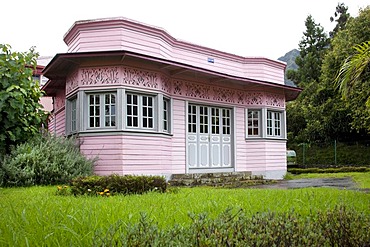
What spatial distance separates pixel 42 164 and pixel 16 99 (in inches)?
77.0

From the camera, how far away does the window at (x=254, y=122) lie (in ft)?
54.3

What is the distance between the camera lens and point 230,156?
51.6 feet

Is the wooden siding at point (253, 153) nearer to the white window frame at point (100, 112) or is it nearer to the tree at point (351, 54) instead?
the white window frame at point (100, 112)

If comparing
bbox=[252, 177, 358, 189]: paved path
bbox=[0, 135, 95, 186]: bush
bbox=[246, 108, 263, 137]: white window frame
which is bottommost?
bbox=[252, 177, 358, 189]: paved path

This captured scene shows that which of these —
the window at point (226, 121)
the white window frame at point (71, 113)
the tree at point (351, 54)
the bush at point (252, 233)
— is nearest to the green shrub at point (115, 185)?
the bush at point (252, 233)

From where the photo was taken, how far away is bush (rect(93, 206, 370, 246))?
101 inches

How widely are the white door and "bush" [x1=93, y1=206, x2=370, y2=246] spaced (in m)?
11.0

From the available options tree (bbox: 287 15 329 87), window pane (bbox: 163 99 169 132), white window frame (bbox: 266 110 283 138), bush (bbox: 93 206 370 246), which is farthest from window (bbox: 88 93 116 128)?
tree (bbox: 287 15 329 87)

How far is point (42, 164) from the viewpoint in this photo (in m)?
10.2

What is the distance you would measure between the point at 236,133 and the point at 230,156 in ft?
2.93

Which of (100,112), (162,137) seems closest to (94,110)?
(100,112)

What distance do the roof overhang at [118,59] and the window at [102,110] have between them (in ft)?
3.66

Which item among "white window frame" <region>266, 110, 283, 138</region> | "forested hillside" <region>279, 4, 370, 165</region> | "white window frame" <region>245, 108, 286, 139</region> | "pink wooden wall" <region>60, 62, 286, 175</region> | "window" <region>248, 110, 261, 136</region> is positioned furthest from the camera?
"forested hillside" <region>279, 4, 370, 165</region>

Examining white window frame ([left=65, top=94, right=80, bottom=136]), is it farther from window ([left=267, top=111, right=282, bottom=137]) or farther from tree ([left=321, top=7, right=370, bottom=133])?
tree ([left=321, top=7, right=370, bottom=133])
